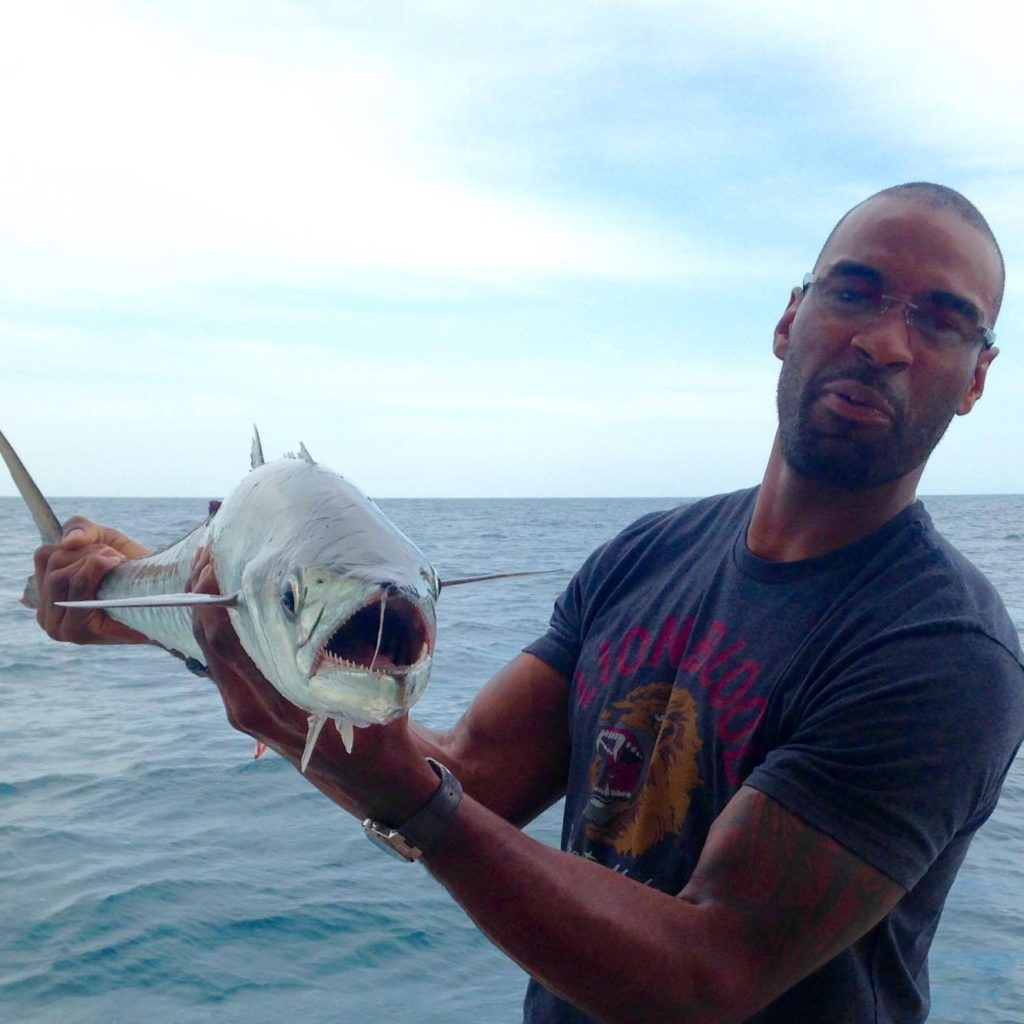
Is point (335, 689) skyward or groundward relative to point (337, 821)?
skyward

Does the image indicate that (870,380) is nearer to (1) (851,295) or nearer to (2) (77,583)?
(1) (851,295)

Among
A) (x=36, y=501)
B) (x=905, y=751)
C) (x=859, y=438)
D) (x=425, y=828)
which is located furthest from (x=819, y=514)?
(x=36, y=501)

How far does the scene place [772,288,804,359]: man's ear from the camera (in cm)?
250

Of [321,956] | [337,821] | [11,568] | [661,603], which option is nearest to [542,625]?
[337,821]

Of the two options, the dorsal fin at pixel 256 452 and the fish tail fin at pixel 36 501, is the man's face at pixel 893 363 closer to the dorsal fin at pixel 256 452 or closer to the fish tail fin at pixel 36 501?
the dorsal fin at pixel 256 452

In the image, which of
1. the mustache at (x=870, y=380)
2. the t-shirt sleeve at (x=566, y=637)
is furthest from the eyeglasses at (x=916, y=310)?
the t-shirt sleeve at (x=566, y=637)

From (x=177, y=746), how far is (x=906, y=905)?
794cm

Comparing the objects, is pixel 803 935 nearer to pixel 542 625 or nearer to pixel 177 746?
pixel 177 746

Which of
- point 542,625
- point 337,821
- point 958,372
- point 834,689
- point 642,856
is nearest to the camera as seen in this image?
point 834,689

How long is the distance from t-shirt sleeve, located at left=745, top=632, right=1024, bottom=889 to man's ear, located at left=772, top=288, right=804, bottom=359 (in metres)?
0.87

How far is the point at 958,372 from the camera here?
2.27 m

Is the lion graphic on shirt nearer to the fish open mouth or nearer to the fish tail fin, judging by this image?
the fish open mouth

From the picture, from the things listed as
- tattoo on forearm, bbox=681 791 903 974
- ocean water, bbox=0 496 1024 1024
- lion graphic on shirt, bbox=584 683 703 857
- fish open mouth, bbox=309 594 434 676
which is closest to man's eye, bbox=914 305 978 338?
lion graphic on shirt, bbox=584 683 703 857

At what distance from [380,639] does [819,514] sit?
3.55ft
